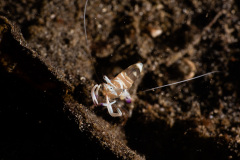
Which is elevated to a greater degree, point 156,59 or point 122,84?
point 156,59

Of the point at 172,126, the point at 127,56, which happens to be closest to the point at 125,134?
the point at 172,126

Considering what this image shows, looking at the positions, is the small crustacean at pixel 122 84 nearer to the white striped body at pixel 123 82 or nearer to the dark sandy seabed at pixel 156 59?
the white striped body at pixel 123 82

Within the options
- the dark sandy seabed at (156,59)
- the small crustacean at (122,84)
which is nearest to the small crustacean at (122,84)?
the small crustacean at (122,84)

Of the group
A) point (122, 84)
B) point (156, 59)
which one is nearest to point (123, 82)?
point (122, 84)

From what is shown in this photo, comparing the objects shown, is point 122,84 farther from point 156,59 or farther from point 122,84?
point 156,59

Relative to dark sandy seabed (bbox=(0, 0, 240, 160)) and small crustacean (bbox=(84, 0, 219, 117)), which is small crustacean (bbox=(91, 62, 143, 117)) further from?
dark sandy seabed (bbox=(0, 0, 240, 160))

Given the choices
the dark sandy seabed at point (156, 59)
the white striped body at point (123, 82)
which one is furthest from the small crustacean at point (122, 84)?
the dark sandy seabed at point (156, 59)

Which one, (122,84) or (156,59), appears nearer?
(122,84)

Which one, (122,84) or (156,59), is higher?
(156,59)

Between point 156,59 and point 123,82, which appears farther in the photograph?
point 156,59

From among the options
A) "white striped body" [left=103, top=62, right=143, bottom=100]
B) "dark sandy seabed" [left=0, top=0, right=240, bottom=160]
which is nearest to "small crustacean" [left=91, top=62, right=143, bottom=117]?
"white striped body" [left=103, top=62, right=143, bottom=100]

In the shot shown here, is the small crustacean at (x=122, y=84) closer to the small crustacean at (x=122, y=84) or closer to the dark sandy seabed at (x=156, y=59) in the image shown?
the small crustacean at (x=122, y=84)

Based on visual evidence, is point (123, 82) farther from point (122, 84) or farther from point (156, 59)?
point (156, 59)

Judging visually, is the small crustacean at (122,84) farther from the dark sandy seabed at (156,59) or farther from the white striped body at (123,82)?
the dark sandy seabed at (156,59)
